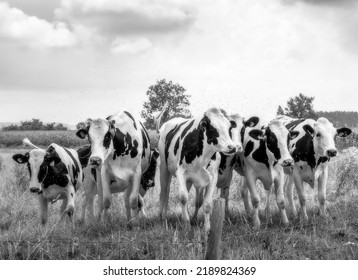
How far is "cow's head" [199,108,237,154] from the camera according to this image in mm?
7879

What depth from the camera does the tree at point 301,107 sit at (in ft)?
152

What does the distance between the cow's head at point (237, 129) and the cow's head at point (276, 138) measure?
0.80ft

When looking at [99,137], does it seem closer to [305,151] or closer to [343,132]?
[305,151]

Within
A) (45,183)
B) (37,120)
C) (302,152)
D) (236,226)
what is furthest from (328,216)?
(37,120)

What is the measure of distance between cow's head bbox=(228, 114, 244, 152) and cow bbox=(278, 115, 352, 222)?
101cm

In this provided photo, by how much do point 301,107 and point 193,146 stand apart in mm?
40091

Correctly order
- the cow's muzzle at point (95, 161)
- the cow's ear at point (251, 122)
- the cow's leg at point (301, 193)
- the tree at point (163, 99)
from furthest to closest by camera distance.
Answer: the tree at point (163, 99)
the cow's ear at point (251, 122)
the cow's leg at point (301, 193)
the cow's muzzle at point (95, 161)

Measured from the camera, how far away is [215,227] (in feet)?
18.3

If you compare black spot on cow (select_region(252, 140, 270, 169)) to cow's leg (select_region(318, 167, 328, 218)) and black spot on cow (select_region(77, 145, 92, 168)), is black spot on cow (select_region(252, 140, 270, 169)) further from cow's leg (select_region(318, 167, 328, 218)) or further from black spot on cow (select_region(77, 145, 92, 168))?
black spot on cow (select_region(77, 145, 92, 168))

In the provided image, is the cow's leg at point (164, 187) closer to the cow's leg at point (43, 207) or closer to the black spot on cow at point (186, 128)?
the black spot on cow at point (186, 128)

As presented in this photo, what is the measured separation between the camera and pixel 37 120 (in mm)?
61938

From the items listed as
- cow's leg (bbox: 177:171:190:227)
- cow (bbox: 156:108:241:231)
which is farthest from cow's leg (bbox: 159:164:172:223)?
cow's leg (bbox: 177:171:190:227)

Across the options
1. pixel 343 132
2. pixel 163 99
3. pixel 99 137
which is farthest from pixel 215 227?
pixel 163 99

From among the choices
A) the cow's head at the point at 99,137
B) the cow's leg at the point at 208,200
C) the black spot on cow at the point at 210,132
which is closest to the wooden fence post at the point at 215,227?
the cow's leg at the point at 208,200
